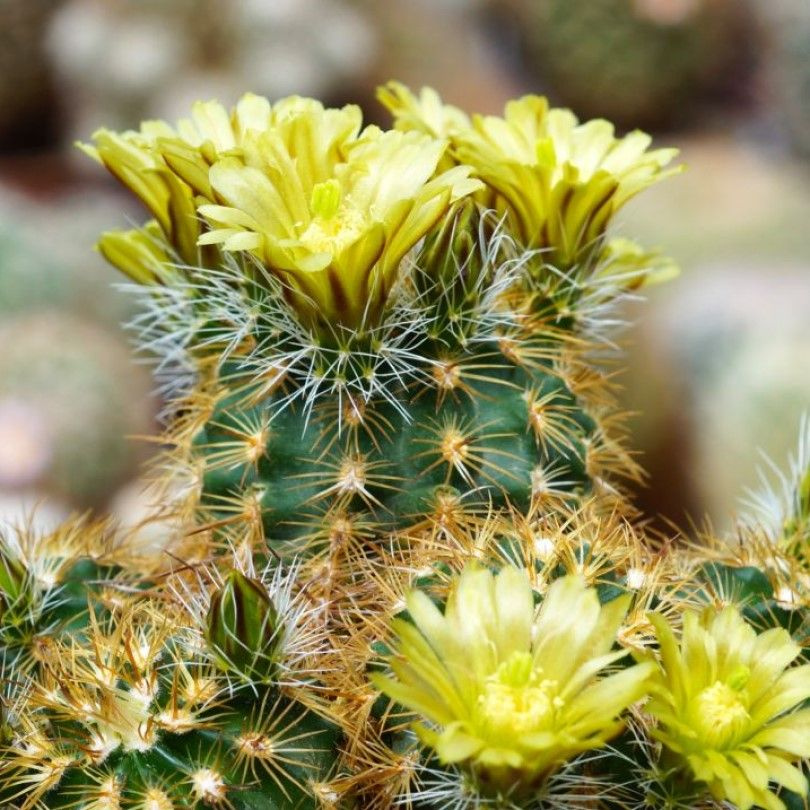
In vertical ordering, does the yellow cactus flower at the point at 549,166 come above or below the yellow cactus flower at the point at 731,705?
above

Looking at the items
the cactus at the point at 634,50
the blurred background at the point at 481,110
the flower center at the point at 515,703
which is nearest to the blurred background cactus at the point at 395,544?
the flower center at the point at 515,703

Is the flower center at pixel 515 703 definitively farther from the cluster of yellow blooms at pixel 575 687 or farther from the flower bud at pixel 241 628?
the flower bud at pixel 241 628

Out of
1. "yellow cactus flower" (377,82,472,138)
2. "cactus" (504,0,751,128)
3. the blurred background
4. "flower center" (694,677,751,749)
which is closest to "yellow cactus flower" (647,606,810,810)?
"flower center" (694,677,751,749)

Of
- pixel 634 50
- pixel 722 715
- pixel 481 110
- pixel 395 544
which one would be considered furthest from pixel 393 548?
pixel 634 50

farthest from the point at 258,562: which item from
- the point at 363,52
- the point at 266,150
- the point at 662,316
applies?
the point at 363,52

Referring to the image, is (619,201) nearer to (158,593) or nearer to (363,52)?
(158,593)

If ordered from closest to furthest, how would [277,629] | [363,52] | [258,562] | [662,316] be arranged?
[277,629] → [258,562] → [662,316] → [363,52]
